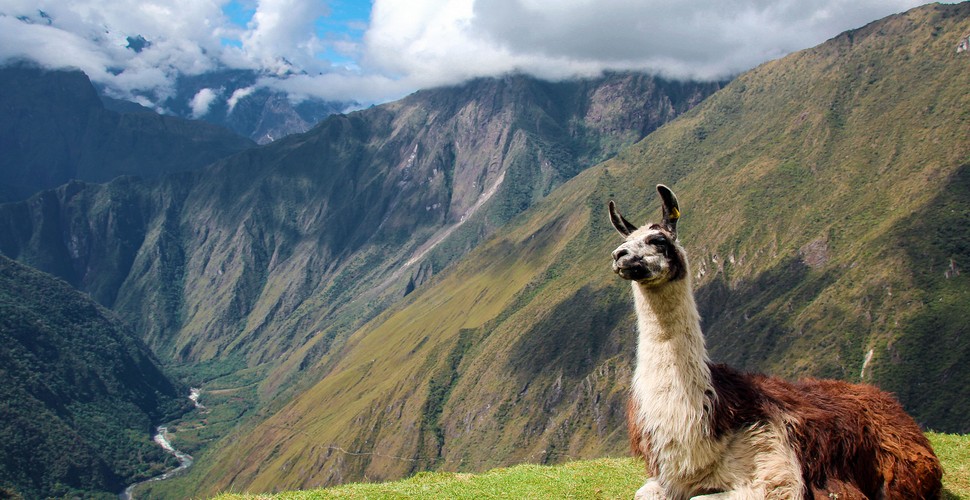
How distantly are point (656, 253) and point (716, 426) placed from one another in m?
2.45

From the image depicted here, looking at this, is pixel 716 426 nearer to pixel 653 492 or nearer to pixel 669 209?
pixel 653 492

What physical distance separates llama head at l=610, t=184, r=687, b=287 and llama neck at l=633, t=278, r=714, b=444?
27 centimetres

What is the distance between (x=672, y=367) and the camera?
28.7ft

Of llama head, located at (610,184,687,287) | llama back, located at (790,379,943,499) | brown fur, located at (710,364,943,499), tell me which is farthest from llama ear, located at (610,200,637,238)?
llama back, located at (790,379,943,499)

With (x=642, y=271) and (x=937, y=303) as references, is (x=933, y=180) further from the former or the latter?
(x=642, y=271)

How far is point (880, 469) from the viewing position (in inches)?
367

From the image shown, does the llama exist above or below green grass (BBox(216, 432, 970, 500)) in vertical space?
above

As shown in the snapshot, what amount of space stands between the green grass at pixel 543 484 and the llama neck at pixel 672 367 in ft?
14.4

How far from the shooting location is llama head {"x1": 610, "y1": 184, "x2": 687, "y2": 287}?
8484 mm

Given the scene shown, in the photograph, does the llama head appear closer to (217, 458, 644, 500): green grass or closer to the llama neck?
the llama neck

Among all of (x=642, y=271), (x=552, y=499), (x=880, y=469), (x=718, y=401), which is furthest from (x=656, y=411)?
(x=552, y=499)

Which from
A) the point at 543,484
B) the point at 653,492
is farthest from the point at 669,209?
the point at 543,484

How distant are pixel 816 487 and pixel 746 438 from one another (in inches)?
43.1

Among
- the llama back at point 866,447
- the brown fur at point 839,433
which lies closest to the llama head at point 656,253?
the brown fur at point 839,433
